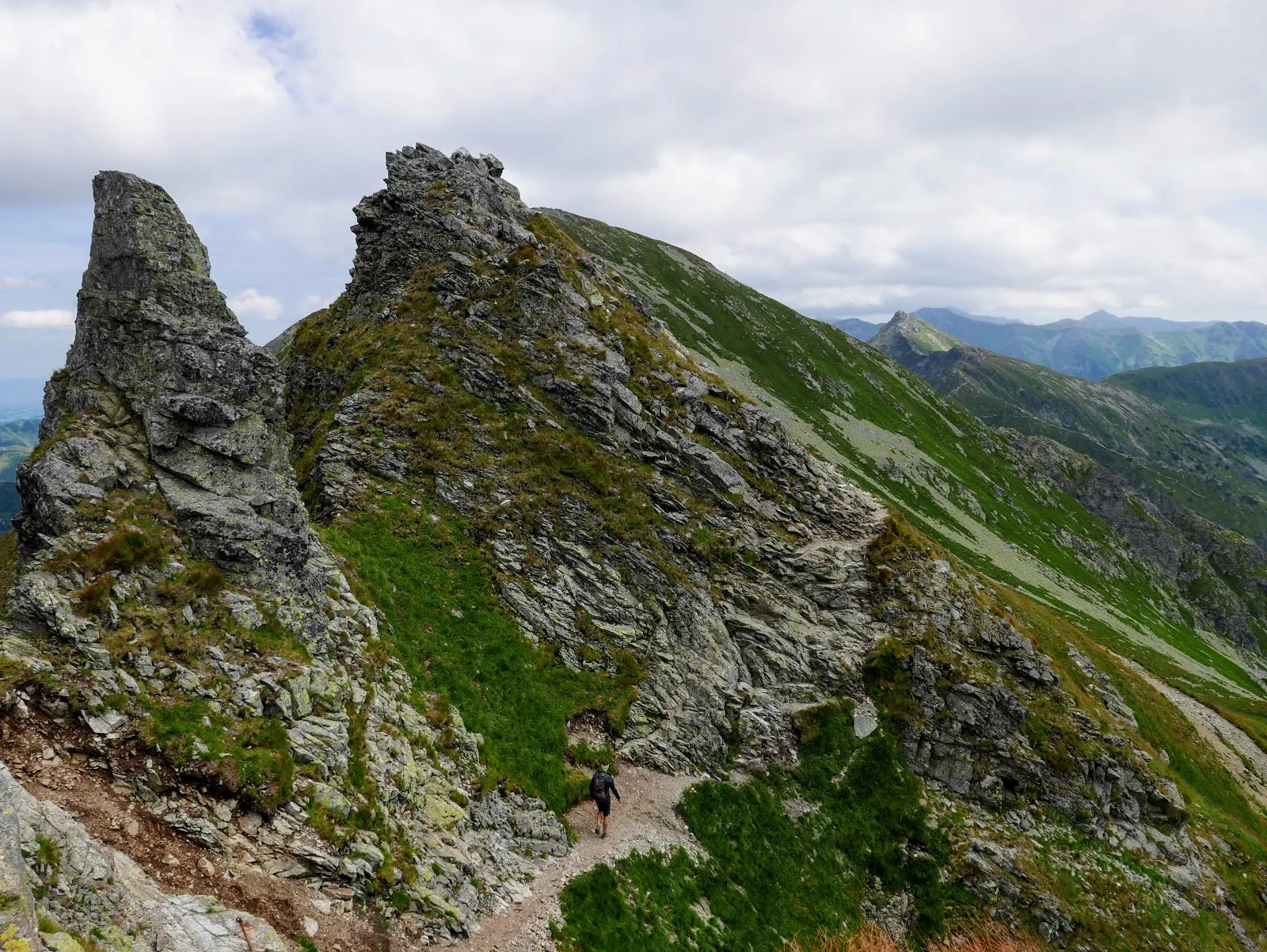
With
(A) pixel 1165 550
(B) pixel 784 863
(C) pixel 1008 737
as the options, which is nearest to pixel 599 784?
(B) pixel 784 863

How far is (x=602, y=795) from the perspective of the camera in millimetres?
25578

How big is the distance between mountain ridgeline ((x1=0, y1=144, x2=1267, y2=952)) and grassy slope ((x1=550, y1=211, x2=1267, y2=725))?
47.1 meters

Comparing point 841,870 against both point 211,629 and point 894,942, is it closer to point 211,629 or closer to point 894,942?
point 894,942

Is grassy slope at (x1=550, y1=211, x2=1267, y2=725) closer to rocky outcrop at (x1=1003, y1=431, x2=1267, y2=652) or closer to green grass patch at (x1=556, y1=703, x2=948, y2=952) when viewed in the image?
rocky outcrop at (x1=1003, y1=431, x2=1267, y2=652)

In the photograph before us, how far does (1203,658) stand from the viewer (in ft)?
379

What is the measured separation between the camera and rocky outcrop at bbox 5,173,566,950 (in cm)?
1581

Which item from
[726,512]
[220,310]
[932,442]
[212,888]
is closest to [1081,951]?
[726,512]

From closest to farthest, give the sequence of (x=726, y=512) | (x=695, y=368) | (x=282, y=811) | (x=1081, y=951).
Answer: (x=282, y=811), (x=1081, y=951), (x=726, y=512), (x=695, y=368)

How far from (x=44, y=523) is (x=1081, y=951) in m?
46.8

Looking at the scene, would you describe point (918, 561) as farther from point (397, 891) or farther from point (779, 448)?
point (397, 891)

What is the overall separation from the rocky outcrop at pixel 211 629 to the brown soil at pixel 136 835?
1.14 feet

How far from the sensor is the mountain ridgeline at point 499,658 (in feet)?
52.6

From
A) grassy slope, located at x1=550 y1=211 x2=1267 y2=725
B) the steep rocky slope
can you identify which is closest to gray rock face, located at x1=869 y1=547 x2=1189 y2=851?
the steep rocky slope

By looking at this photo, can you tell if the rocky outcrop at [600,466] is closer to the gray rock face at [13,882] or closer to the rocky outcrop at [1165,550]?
the gray rock face at [13,882]
